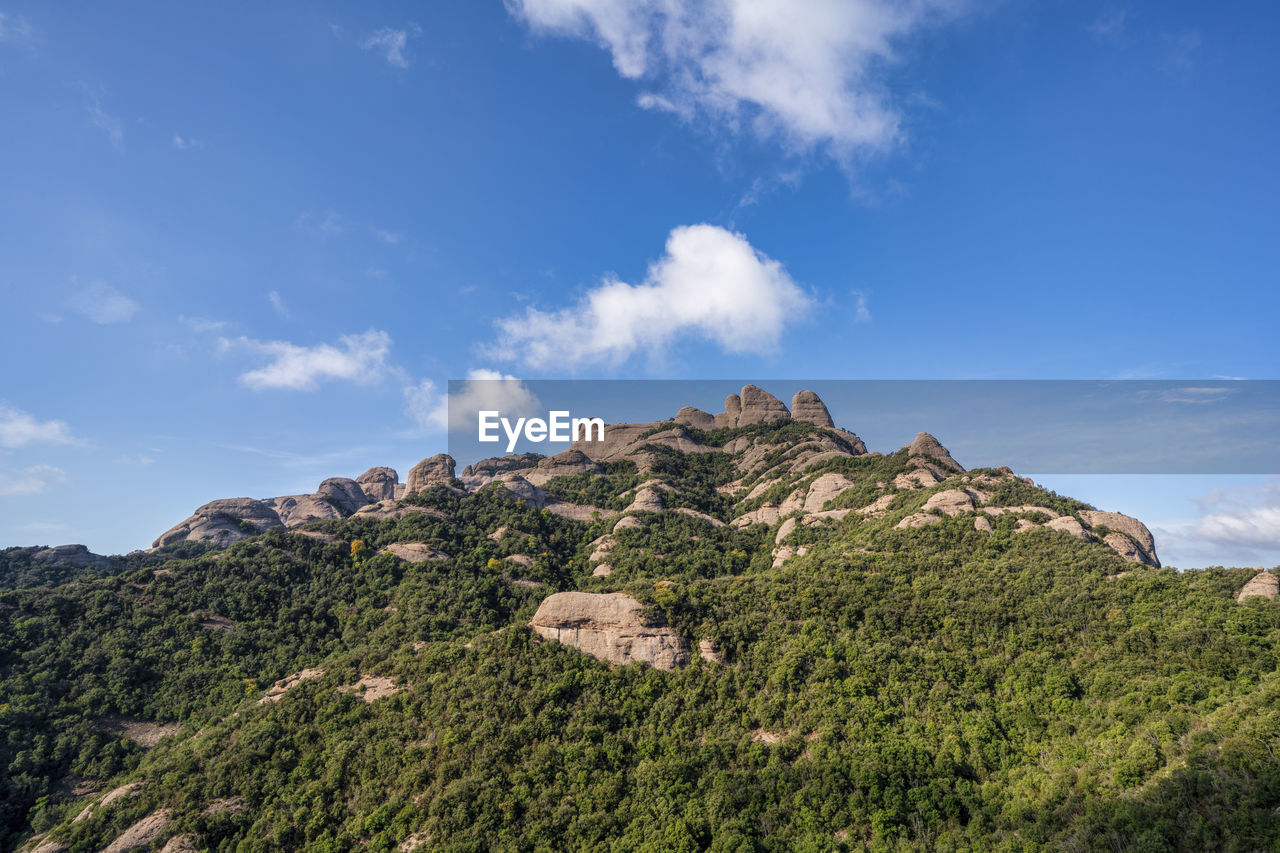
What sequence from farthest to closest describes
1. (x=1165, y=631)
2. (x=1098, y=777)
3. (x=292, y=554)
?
(x=292, y=554) < (x=1165, y=631) < (x=1098, y=777)

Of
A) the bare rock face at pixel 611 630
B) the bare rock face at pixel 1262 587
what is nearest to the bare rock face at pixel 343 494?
the bare rock face at pixel 611 630

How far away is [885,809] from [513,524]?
6450cm

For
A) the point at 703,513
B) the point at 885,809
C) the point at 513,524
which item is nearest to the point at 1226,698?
the point at 885,809

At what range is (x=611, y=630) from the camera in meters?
41.8

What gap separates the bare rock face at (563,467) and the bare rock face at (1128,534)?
8192 centimetres

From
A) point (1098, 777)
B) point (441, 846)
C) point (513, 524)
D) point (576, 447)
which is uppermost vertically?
point (576, 447)

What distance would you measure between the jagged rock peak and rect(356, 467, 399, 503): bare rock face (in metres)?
136

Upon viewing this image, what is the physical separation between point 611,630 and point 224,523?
119476mm

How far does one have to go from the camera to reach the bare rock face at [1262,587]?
113 ft

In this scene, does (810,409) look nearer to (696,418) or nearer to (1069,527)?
(696,418)

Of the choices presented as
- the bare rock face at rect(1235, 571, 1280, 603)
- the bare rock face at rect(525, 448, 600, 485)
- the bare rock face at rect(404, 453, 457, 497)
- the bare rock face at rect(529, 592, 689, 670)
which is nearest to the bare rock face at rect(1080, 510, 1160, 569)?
the bare rock face at rect(1235, 571, 1280, 603)

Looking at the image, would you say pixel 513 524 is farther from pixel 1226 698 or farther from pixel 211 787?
pixel 1226 698

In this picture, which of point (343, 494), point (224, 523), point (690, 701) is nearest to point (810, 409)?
point (690, 701)

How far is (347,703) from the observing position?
40.2 m
